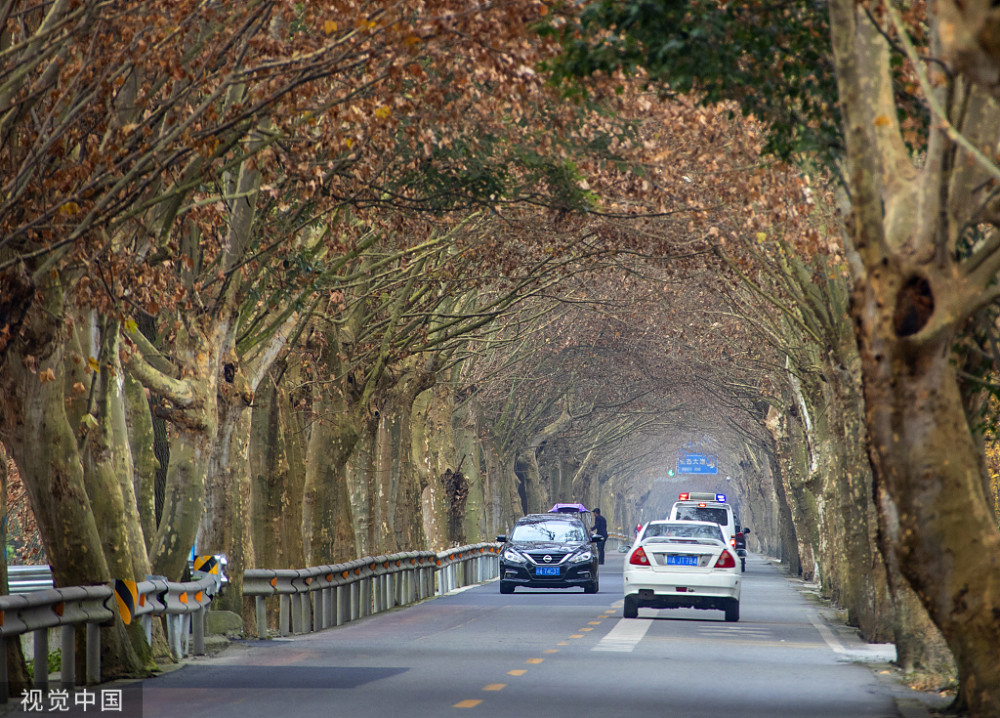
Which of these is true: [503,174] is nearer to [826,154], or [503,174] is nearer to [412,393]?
[826,154]

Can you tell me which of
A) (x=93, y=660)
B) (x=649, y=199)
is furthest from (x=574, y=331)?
(x=93, y=660)

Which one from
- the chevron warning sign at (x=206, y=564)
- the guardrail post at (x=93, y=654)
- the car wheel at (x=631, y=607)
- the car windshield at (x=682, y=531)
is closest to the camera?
the guardrail post at (x=93, y=654)

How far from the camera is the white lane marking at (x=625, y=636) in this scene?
18.3 meters

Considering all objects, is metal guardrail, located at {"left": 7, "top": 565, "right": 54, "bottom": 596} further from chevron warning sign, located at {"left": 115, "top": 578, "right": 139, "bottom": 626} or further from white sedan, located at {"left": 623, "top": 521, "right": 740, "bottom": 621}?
chevron warning sign, located at {"left": 115, "top": 578, "right": 139, "bottom": 626}

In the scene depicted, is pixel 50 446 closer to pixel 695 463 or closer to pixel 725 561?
A: pixel 725 561

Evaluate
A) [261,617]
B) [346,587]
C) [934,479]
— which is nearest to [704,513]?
[346,587]

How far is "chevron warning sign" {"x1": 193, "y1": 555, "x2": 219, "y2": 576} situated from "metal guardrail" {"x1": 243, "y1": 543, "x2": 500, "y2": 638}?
153cm

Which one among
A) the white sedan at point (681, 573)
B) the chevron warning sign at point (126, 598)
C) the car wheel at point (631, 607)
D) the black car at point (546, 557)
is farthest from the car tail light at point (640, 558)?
the chevron warning sign at point (126, 598)

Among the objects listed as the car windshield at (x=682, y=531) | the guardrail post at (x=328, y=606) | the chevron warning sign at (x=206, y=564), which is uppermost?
the car windshield at (x=682, y=531)

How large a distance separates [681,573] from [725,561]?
75 centimetres

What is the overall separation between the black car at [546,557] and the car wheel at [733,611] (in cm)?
840

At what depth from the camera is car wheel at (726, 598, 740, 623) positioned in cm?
2455

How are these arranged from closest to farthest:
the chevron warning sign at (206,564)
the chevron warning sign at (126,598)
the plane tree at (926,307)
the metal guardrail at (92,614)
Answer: the plane tree at (926,307) → the metal guardrail at (92,614) → the chevron warning sign at (126,598) → the chevron warning sign at (206,564)

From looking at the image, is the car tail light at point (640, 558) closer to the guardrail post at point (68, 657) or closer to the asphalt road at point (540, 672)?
the asphalt road at point (540, 672)
